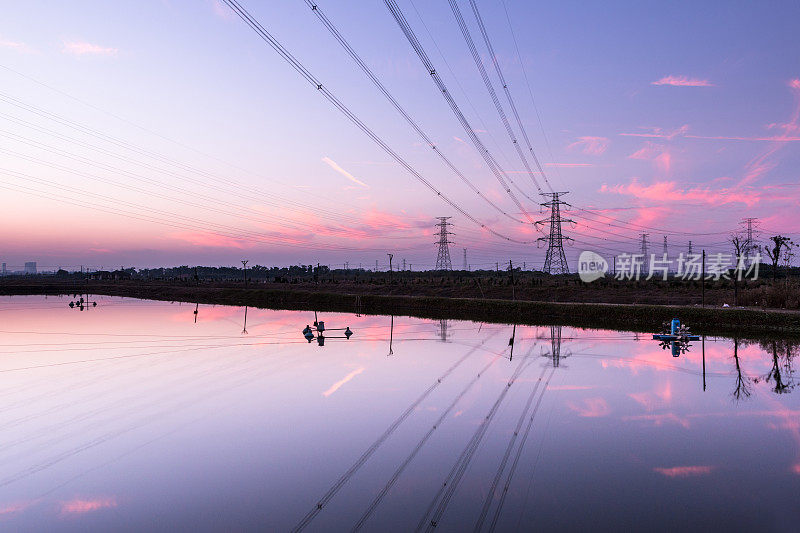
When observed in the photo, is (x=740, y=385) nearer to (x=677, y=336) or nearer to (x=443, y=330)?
(x=677, y=336)

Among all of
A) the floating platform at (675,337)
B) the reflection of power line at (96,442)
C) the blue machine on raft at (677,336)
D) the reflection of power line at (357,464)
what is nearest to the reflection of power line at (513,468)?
the reflection of power line at (357,464)

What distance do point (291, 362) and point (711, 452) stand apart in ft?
81.7

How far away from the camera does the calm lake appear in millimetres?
12906

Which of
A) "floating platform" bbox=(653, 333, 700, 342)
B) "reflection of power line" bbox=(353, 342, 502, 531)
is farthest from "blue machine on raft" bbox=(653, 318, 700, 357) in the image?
"reflection of power line" bbox=(353, 342, 502, 531)

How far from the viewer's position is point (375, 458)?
54.6 ft

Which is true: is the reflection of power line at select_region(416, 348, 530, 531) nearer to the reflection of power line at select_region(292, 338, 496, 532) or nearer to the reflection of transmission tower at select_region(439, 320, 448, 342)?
the reflection of power line at select_region(292, 338, 496, 532)

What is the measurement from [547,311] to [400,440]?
153ft

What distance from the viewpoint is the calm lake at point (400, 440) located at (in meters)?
12.9

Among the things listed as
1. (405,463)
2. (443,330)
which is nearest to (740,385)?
(405,463)

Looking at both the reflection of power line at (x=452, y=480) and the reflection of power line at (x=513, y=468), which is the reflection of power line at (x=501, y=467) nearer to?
the reflection of power line at (x=513, y=468)

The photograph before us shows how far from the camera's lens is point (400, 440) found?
18.4 metres

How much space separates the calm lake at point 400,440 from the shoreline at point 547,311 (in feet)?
33.1

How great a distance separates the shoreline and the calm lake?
10086mm

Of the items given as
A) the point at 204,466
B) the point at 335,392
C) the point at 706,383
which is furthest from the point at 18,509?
the point at 706,383
